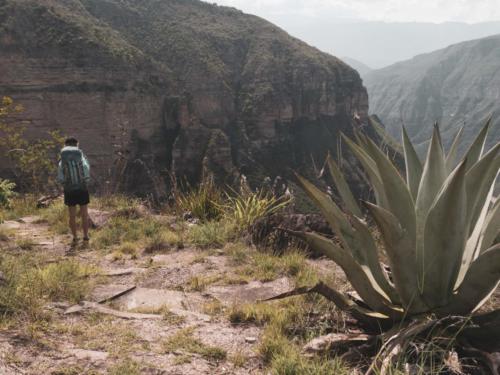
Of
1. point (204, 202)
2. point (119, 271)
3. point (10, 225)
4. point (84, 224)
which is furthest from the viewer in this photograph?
point (204, 202)

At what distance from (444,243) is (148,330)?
5.34ft

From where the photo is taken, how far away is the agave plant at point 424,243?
1.88 m

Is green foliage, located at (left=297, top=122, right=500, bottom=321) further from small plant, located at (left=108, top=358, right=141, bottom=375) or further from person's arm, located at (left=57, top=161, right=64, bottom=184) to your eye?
person's arm, located at (left=57, top=161, right=64, bottom=184)

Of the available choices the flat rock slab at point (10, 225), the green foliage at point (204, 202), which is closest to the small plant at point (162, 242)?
the green foliage at point (204, 202)

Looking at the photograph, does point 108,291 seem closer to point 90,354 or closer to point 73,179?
point 90,354

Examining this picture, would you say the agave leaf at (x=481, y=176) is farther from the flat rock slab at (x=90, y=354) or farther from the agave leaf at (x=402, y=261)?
the flat rock slab at (x=90, y=354)

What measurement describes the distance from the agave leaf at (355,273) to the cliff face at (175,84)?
3317cm

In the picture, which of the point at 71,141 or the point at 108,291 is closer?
the point at 108,291

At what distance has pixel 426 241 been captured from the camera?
200cm

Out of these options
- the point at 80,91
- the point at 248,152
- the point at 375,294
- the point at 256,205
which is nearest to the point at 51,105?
the point at 80,91

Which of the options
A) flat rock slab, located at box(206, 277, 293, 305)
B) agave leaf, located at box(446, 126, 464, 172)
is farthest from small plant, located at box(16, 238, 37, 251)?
agave leaf, located at box(446, 126, 464, 172)

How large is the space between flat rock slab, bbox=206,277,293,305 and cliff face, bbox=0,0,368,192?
31.9 metres

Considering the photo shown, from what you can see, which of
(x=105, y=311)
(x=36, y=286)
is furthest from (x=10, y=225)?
(x=105, y=311)

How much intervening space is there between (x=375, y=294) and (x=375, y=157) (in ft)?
2.22
